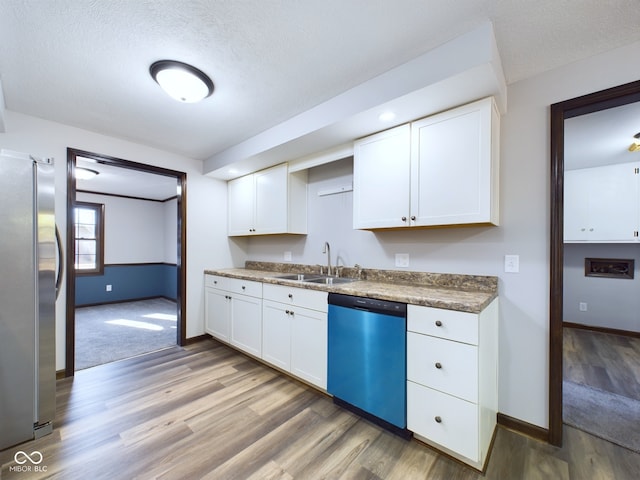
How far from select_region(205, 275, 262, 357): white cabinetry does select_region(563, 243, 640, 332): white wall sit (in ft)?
15.0

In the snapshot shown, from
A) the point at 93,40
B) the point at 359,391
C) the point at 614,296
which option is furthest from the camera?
the point at 614,296

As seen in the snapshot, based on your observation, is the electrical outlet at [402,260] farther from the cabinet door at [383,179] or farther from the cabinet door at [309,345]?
the cabinet door at [309,345]

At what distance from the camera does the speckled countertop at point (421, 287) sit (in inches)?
60.1

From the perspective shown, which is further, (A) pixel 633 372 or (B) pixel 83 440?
(A) pixel 633 372

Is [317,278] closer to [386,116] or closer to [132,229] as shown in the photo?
[386,116]

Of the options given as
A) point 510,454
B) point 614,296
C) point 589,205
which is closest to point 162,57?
point 510,454

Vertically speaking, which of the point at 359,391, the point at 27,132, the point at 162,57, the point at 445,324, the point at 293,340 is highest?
the point at 162,57

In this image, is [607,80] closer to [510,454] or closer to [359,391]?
[510,454]

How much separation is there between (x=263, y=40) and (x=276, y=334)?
7.28 ft

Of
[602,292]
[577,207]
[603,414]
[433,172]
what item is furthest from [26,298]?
[602,292]

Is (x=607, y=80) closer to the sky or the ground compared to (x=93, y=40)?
closer to the ground

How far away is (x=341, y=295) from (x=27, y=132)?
3052mm

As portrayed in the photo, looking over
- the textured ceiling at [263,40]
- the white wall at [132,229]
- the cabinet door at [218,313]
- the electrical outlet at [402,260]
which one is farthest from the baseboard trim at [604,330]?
the white wall at [132,229]

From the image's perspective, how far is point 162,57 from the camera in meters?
1.62
